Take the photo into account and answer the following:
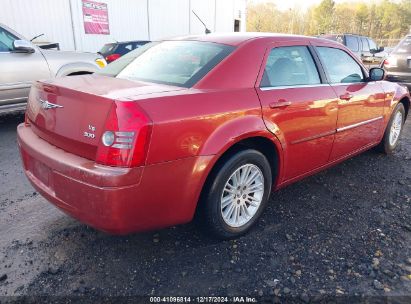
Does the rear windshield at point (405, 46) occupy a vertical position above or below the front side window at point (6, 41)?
below

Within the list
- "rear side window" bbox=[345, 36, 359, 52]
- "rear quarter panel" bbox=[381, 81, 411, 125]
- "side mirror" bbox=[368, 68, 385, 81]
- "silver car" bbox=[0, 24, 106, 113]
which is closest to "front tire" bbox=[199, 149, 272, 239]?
"side mirror" bbox=[368, 68, 385, 81]

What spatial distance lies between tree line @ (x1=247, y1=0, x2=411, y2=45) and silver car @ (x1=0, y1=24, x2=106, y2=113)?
6068 cm

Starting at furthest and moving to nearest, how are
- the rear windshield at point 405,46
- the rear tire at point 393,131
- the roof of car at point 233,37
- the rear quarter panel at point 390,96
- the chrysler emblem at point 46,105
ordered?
the rear windshield at point 405,46 → the rear tire at point 393,131 → the rear quarter panel at point 390,96 → the roof of car at point 233,37 → the chrysler emblem at point 46,105

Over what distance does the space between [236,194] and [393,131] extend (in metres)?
3.24

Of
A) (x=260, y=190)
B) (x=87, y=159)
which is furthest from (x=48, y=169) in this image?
(x=260, y=190)

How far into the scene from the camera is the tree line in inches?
2559

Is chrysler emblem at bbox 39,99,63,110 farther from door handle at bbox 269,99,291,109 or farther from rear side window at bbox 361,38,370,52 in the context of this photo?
rear side window at bbox 361,38,370,52

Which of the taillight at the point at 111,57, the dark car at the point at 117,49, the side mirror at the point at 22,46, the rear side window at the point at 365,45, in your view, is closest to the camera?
the side mirror at the point at 22,46

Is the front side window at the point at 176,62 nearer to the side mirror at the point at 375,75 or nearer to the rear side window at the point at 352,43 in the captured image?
the side mirror at the point at 375,75

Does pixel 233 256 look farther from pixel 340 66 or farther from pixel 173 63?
pixel 340 66

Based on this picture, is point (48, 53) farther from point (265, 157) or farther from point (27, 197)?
point (265, 157)

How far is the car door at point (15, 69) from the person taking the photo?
17.7 feet

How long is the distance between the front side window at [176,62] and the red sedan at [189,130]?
0.04 feet

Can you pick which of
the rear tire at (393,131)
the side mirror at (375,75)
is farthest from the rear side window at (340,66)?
the rear tire at (393,131)
